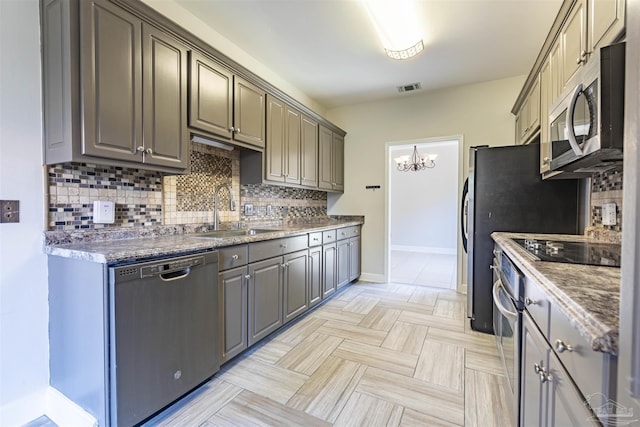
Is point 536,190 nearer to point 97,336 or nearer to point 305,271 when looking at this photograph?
point 305,271

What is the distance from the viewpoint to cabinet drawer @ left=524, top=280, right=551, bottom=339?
0.94 m

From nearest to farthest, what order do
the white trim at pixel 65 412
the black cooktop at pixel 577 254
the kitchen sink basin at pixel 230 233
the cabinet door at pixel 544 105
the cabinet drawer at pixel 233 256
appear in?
the black cooktop at pixel 577 254 < the white trim at pixel 65 412 < the cabinet drawer at pixel 233 256 < the cabinet door at pixel 544 105 < the kitchen sink basin at pixel 230 233

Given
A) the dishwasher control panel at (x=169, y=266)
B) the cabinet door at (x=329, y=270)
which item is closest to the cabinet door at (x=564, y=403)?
the dishwasher control panel at (x=169, y=266)

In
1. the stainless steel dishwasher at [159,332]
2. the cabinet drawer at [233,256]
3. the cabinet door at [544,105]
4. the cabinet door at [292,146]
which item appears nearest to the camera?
the stainless steel dishwasher at [159,332]

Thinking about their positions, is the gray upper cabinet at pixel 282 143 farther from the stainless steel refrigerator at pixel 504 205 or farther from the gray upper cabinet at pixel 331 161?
the stainless steel refrigerator at pixel 504 205

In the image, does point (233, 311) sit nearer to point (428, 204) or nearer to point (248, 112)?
point (248, 112)

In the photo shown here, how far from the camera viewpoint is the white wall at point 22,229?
1476 mm

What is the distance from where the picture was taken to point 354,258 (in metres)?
4.18

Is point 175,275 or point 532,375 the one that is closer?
point 532,375

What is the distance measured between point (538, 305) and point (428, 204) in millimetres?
6634

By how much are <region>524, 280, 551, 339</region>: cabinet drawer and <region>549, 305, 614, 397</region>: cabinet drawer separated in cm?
6

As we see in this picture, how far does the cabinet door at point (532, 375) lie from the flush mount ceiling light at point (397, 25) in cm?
227

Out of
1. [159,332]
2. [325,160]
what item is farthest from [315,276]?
[159,332]

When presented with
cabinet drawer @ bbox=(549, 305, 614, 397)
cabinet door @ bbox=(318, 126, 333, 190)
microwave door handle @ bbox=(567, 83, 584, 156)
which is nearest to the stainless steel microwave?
microwave door handle @ bbox=(567, 83, 584, 156)
